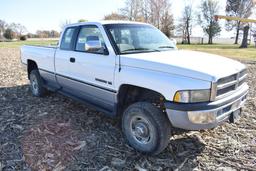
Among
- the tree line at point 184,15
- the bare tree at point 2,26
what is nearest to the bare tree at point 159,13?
the tree line at point 184,15

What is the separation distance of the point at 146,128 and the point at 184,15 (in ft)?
195

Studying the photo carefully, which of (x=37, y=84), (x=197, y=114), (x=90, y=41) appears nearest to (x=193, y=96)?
(x=197, y=114)

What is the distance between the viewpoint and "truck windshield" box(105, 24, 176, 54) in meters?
4.29

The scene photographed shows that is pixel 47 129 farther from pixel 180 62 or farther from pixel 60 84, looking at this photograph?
pixel 180 62

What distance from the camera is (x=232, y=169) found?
3471 millimetres

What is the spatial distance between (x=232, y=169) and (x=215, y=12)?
5941cm

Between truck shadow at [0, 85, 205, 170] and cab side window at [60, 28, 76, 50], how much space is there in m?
1.35

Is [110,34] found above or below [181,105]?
above

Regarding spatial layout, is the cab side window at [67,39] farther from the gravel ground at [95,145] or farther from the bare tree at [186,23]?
the bare tree at [186,23]

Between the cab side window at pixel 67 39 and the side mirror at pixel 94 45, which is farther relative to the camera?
the cab side window at pixel 67 39

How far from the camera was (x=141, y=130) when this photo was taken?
12.5ft

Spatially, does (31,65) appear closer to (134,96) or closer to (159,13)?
(134,96)

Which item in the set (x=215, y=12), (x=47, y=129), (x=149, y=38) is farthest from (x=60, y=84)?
(x=215, y=12)

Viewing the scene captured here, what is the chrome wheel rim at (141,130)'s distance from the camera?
3710mm
